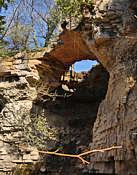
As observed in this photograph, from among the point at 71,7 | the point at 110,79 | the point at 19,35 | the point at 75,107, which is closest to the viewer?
the point at 110,79

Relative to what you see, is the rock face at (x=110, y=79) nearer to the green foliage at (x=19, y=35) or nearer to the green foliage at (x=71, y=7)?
the green foliage at (x=71, y=7)

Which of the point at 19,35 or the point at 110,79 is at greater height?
the point at 19,35

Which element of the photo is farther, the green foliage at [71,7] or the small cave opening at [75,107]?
the small cave opening at [75,107]

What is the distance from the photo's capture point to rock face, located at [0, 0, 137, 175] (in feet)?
25.7

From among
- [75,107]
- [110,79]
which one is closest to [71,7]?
[110,79]

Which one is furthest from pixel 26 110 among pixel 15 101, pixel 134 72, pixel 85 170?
pixel 134 72

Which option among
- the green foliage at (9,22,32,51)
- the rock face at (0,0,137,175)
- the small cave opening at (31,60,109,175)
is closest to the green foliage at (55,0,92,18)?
the rock face at (0,0,137,175)

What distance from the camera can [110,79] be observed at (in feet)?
31.0

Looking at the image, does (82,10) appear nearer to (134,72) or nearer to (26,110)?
(134,72)

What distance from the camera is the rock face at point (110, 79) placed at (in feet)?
25.7

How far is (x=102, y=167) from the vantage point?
8617 mm

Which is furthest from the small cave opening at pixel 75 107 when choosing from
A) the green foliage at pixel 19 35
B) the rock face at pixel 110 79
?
the green foliage at pixel 19 35

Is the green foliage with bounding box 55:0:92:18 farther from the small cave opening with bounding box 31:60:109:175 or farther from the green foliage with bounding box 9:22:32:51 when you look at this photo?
the green foliage with bounding box 9:22:32:51

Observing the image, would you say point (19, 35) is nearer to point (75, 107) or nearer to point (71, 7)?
point (75, 107)
